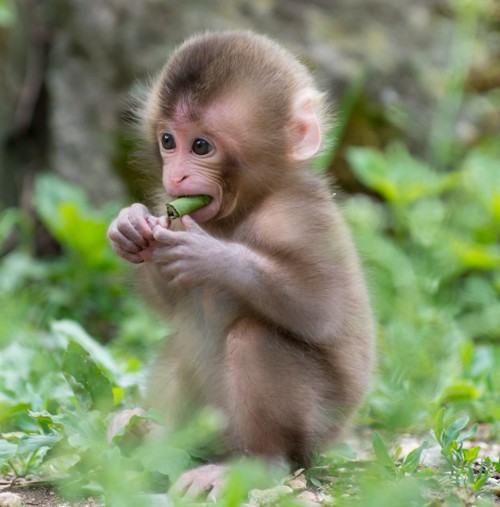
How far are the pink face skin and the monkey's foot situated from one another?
106 centimetres

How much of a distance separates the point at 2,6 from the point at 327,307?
4.34 m

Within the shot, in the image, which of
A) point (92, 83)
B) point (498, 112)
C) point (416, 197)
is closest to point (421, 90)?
point (498, 112)

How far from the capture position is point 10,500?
3.73 metres

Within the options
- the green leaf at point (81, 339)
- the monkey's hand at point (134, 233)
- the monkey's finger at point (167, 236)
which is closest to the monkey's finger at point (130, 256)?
the monkey's hand at point (134, 233)

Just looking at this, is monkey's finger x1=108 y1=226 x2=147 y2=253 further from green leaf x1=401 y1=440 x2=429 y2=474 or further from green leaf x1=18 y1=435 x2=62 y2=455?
green leaf x1=401 y1=440 x2=429 y2=474

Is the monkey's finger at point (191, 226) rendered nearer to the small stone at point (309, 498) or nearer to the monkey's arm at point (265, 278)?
the monkey's arm at point (265, 278)

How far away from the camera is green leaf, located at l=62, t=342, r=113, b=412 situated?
13.9 ft

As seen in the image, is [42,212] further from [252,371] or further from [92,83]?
[252,371]

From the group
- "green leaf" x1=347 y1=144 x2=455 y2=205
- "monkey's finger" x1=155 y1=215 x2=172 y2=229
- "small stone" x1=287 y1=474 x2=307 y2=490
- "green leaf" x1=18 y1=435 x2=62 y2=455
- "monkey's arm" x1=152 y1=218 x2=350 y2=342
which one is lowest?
"small stone" x1=287 y1=474 x2=307 y2=490

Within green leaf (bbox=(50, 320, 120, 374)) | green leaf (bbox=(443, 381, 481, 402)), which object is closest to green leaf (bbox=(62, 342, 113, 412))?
green leaf (bbox=(50, 320, 120, 374))

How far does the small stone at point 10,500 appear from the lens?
3.70m

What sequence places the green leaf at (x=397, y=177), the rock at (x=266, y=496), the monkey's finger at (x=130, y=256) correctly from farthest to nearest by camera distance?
the green leaf at (x=397, y=177), the monkey's finger at (x=130, y=256), the rock at (x=266, y=496)

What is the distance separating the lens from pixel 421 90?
8.49m

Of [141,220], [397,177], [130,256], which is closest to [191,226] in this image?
[141,220]
